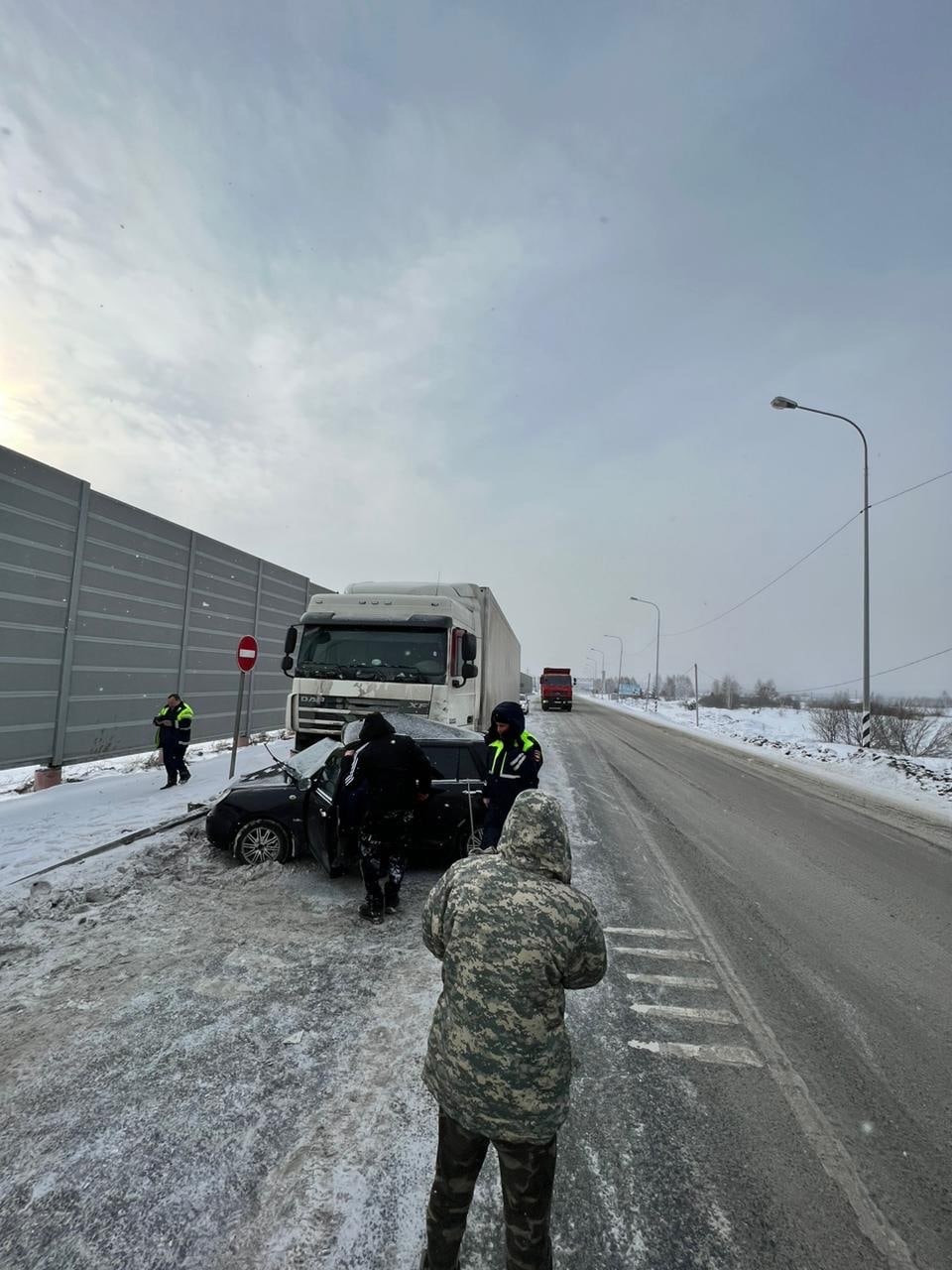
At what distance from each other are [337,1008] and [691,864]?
450cm

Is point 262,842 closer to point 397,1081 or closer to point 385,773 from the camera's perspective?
point 385,773

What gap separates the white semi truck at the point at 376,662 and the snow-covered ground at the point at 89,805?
7.19ft

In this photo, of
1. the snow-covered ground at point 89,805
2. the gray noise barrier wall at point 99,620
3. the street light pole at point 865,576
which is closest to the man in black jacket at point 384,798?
the snow-covered ground at point 89,805

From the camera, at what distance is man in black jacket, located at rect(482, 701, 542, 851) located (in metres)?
5.62

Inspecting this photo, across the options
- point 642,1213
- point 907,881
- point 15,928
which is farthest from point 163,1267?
point 907,881

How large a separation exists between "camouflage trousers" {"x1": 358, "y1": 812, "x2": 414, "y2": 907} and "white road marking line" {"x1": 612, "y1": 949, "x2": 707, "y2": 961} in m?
1.90

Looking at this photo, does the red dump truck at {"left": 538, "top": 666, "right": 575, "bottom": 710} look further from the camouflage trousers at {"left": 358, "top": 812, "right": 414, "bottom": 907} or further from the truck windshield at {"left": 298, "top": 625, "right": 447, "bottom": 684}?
the camouflage trousers at {"left": 358, "top": 812, "right": 414, "bottom": 907}

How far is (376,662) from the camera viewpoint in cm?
948

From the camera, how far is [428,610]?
396 inches

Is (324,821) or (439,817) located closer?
(324,821)

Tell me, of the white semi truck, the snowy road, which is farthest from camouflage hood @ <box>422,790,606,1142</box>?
the white semi truck

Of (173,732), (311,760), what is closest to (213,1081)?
(311,760)

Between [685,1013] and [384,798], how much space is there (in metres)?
2.62

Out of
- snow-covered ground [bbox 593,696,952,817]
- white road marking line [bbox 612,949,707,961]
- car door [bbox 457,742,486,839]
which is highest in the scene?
car door [bbox 457,742,486,839]
